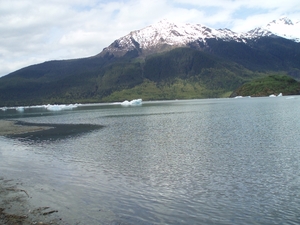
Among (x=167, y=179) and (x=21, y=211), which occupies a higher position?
(x=21, y=211)

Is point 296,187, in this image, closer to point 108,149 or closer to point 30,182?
point 30,182

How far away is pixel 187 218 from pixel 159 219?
5.35 feet

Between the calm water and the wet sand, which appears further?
the calm water

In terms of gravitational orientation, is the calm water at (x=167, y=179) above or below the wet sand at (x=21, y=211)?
below

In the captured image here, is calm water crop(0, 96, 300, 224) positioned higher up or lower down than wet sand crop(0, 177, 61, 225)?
lower down

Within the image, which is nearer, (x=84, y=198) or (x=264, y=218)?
(x=264, y=218)

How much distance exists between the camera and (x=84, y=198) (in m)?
→ 21.8

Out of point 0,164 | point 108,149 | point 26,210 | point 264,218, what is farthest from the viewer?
point 108,149

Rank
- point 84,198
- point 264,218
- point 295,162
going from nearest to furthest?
1. point 264,218
2. point 84,198
3. point 295,162

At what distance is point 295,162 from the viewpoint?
29.1 m

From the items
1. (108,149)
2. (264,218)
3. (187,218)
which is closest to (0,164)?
(108,149)

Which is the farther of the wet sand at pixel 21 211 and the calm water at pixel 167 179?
the calm water at pixel 167 179

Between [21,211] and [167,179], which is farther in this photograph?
[167,179]

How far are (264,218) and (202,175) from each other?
9463mm
